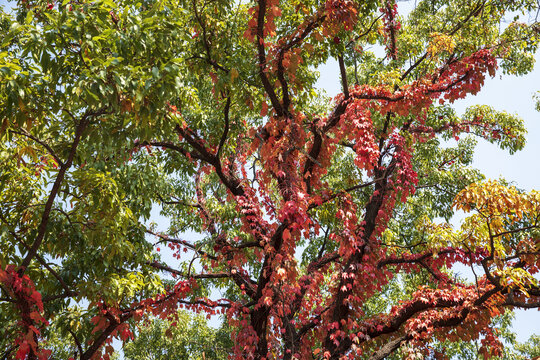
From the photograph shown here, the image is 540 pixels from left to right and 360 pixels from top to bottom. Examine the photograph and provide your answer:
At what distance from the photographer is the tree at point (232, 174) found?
395 cm

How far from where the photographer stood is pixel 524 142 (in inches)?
372

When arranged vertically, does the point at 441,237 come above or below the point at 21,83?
above

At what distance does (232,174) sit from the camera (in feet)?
23.4

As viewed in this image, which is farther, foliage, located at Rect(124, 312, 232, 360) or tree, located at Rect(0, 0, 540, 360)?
foliage, located at Rect(124, 312, 232, 360)

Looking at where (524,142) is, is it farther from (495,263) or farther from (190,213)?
(190,213)

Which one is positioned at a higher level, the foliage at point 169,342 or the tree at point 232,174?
the foliage at point 169,342

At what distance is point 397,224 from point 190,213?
15.3 ft

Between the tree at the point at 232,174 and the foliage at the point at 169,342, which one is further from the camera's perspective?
the foliage at the point at 169,342

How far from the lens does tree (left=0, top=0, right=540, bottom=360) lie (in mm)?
3945

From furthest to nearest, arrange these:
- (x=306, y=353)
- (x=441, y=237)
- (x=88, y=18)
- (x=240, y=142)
Answer: (x=240, y=142)
(x=306, y=353)
(x=441, y=237)
(x=88, y=18)

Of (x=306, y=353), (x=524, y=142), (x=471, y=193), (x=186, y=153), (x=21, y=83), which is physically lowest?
(x=306, y=353)

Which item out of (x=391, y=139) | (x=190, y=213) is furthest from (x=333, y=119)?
(x=190, y=213)

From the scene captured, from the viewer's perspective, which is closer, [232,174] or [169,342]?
[232,174]

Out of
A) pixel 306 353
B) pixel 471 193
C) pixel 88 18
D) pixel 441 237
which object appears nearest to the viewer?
pixel 88 18
